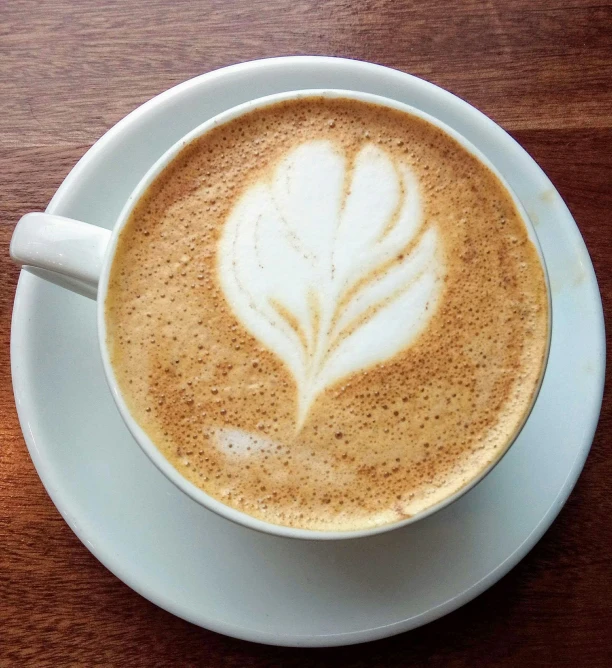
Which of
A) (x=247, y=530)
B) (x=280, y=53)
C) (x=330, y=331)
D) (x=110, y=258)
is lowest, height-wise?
(x=247, y=530)

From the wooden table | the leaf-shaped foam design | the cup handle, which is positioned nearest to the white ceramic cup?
the cup handle

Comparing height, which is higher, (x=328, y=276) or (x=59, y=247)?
(x=59, y=247)

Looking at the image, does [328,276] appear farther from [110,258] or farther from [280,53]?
[280,53]

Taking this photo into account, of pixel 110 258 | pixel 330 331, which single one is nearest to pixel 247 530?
pixel 330 331

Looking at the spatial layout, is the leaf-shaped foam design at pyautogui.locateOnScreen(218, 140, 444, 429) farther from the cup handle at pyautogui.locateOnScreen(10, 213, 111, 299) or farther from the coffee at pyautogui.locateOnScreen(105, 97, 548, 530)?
the cup handle at pyautogui.locateOnScreen(10, 213, 111, 299)

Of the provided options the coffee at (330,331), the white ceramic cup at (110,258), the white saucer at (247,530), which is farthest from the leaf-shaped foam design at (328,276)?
the white saucer at (247,530)

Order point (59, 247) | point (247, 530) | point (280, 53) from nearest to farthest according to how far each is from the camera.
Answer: point (59, 247) < point (247, 530) < point (280, 53)

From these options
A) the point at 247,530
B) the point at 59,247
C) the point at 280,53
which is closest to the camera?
the point at 59,247

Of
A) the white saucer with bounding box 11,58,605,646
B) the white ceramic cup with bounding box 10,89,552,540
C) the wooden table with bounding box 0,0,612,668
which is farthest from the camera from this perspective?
the wooden table with bounding box 0,0,612,668
